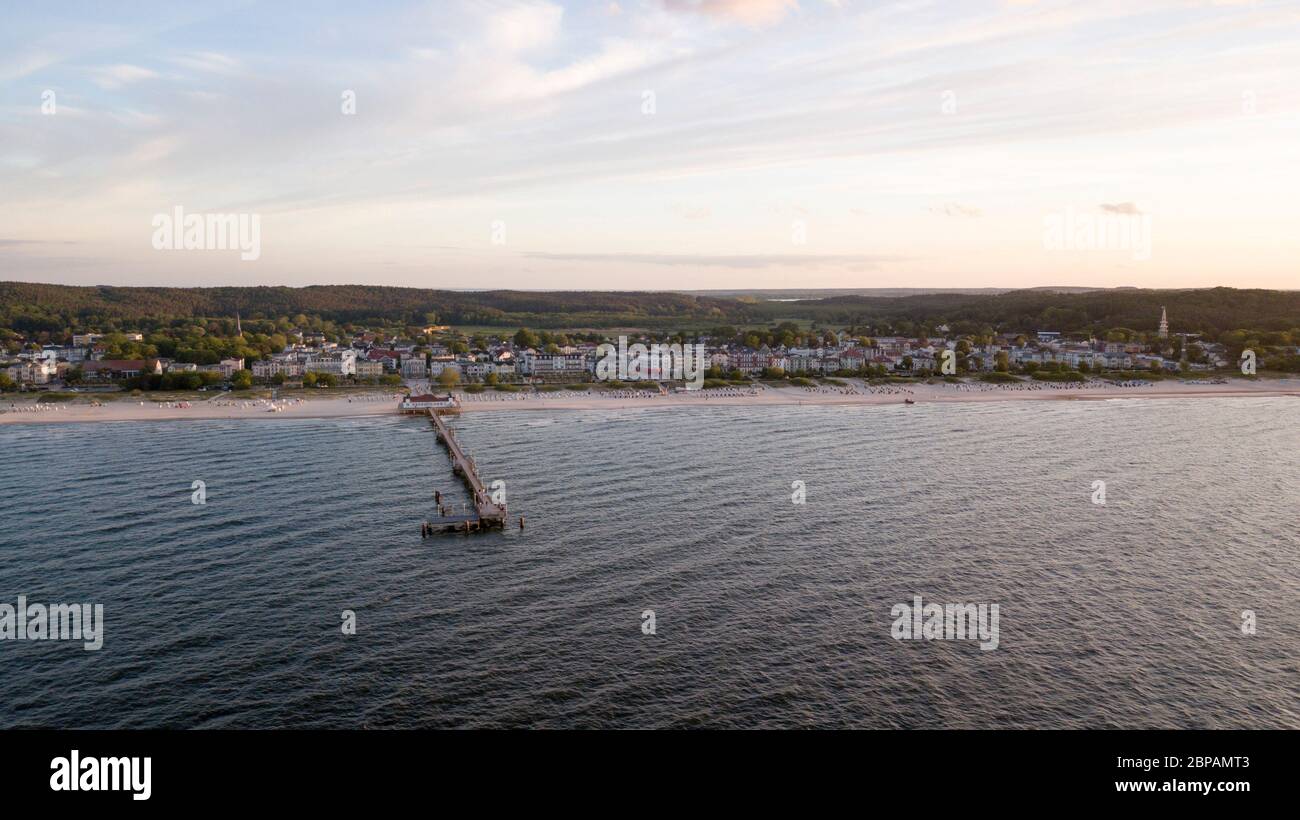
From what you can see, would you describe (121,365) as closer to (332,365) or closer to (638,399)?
(332,365)

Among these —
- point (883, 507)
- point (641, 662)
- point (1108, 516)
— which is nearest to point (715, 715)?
point (641, 662)

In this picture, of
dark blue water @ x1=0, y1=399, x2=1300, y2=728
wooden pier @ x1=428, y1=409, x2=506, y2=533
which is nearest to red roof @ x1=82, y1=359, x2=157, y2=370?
dark blue water @ x1=0, y1=399, x2=1300, y2=728

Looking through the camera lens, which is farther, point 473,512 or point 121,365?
point 121,365

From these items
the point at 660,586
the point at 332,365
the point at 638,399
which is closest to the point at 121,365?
the point at 332,365

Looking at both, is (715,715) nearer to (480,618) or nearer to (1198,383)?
(480,618)

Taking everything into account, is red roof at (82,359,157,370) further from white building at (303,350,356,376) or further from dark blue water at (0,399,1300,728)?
dark blue water at (0,399,1300,728)
